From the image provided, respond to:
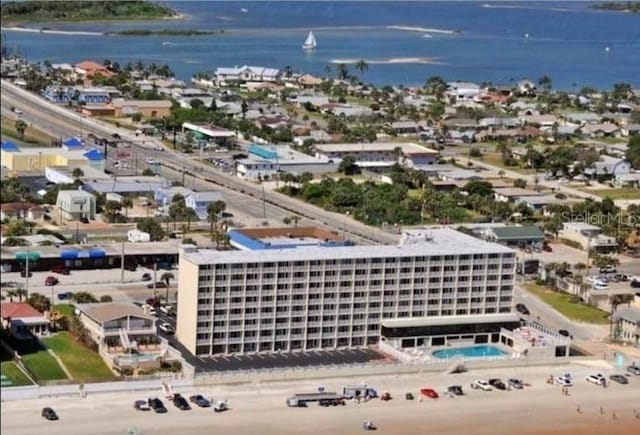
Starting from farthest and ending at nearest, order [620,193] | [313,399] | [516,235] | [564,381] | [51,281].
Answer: [620,193] < [516,235] < [51,281] < [564,381] < [313,399]

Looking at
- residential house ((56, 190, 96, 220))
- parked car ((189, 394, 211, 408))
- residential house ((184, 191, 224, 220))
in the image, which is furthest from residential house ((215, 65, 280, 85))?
parked car ((189, 394, 211, 408))

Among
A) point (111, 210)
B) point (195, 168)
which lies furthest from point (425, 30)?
point (111, 210)

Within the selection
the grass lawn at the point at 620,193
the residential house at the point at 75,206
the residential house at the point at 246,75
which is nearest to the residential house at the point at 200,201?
the residential house at the point at 75,206

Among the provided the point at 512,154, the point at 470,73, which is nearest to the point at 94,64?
the point at 470,73

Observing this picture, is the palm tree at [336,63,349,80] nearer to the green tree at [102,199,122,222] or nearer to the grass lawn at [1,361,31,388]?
the green tree at [102,199,122,222]

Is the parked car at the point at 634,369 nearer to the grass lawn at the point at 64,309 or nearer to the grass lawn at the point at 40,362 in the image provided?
the grass lawn at the point at 40,362

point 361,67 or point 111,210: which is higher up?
point 361,67

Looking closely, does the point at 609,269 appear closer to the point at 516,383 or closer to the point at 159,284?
the point at 516,383
